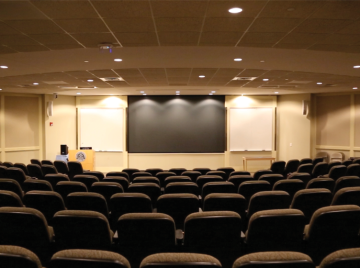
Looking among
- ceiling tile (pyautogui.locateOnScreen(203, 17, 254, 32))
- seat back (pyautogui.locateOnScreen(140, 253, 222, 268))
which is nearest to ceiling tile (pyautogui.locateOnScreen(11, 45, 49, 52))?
ceiling tile (pyautogui.locateOnScreen(203, 17, 254, 32))

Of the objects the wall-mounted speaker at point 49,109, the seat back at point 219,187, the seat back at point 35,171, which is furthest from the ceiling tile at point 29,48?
the wall-mounted speaker at point 49,109

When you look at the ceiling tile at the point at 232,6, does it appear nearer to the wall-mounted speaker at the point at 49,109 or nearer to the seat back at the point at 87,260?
the seat back at the point at 87,260

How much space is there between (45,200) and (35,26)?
2.87 meters

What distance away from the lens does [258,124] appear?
596 inches

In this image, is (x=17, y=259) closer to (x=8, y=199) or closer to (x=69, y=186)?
(x=8, y=199)

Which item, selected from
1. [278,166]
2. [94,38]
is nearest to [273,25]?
[94,38]

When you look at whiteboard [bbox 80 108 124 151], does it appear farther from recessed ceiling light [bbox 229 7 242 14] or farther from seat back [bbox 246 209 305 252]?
seat back [bbox 246 209 305 252]

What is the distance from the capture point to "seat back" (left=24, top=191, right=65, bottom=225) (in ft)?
12.1

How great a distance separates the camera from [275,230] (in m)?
2.65

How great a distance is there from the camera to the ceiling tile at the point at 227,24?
4695mm

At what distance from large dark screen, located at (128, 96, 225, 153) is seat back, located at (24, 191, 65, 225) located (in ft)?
35.9

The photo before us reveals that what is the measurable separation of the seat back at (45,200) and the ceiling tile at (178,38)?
128 inches

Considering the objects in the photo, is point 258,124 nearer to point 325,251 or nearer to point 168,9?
point 168,9

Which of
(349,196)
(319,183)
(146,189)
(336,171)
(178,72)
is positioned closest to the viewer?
(349,196)
